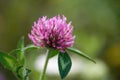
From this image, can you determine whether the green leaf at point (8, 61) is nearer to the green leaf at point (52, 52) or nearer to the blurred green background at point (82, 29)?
the green leaf at point (52, 52)

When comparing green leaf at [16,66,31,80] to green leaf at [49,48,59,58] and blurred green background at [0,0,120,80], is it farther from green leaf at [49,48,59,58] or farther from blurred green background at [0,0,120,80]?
blurred green background at [0,0,120,80]

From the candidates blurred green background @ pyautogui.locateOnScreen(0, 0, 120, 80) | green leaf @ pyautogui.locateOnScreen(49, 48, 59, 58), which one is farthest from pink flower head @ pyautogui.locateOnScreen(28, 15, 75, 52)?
blurred green background @ pyautogui.locateOnScreen(0, 0, 120, 80)

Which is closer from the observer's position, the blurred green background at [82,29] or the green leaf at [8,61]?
the green leaf at [8,61]

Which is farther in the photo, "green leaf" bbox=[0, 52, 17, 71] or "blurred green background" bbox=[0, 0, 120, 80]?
"blurred green background" bbox=[0, 0, 120, 80]

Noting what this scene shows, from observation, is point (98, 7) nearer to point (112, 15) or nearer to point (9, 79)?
point (112, 15)

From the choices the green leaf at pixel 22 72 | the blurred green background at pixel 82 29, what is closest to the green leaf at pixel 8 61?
the green leaf at pixel 22 72

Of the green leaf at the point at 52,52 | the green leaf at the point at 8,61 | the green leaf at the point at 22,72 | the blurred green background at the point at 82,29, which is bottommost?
the green leaf at the point at 22,72
